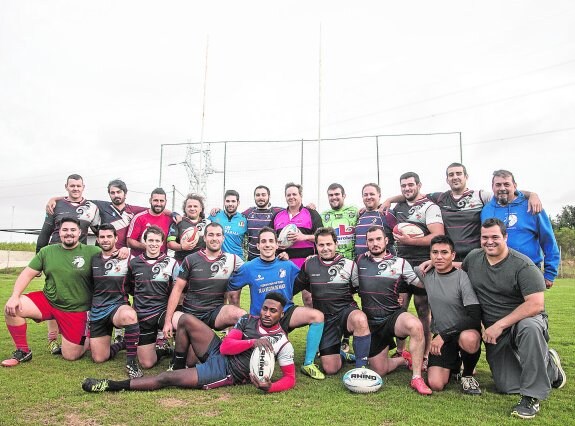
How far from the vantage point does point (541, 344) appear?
382cm

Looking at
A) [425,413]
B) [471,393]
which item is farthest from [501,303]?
[425,413]

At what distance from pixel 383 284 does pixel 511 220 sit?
1.54 meters

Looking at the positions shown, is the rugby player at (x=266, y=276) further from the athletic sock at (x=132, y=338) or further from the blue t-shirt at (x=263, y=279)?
the athletic sock at (x=132, y=338)

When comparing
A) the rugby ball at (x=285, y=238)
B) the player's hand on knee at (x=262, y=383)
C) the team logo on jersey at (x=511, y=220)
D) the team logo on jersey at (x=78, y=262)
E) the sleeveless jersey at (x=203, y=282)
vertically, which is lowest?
the player's hand on knee at (x=262, y=383)

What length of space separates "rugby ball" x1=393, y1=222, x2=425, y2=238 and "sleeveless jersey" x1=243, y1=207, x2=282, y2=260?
1.79m

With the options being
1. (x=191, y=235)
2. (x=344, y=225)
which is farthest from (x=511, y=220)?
(x=191, y=235)

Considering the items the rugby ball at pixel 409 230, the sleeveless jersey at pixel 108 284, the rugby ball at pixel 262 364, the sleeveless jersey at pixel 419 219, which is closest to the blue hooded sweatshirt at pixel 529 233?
the sleeveless jersey at pixel 419 219

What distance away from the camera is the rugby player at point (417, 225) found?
16.9ft

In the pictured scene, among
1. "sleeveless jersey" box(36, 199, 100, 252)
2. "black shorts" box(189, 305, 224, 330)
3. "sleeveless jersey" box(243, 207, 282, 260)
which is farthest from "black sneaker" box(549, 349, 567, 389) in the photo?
"sleeveless jersey" box(36, 199, 100, 252)

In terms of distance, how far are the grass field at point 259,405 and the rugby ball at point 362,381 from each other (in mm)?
77

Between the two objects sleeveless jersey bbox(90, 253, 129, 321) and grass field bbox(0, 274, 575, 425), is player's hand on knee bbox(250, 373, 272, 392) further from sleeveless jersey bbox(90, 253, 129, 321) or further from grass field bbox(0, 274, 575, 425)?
sleeveless jersey bbox(90, 253, 129, 321)

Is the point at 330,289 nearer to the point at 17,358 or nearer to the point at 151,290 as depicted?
the point at 151,290

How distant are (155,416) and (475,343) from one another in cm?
282

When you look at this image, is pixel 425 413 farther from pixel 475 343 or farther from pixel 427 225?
pixel 427 225
